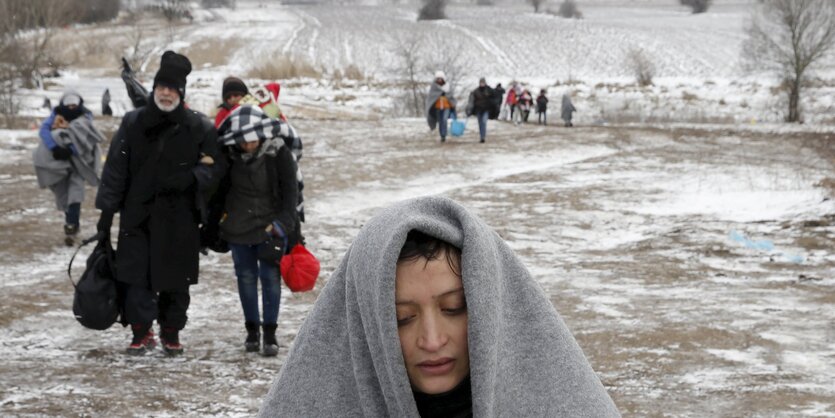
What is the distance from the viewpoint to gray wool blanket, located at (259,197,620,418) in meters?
1.54

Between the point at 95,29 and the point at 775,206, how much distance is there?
72.6 meters

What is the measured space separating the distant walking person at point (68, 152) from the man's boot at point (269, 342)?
15.5 ft

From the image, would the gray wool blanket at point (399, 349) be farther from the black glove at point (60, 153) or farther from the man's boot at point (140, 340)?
the black glove at point (60, 153)

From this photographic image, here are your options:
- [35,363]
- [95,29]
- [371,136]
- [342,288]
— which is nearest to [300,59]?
[95,29]

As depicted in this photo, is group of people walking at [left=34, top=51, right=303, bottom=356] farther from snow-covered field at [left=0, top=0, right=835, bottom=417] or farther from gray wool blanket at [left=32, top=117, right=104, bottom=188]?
gray wool blanket at [left=32, top=117, right=104, bottom=188]

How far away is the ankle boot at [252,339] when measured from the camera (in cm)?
662

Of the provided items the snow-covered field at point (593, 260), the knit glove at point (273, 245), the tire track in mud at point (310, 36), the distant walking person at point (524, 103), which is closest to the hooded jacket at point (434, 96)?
the snow-covered field at point (593, 260)

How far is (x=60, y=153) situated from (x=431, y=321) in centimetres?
945

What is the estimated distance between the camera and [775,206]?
499 inches

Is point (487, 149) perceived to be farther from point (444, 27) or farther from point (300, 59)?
point (444, 27)

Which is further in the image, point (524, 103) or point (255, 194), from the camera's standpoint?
point (524, 103)

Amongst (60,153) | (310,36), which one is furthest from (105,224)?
(310,36)

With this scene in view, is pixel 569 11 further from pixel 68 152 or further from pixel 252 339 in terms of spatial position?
pixel 252 339

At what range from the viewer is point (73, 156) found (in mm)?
10367
